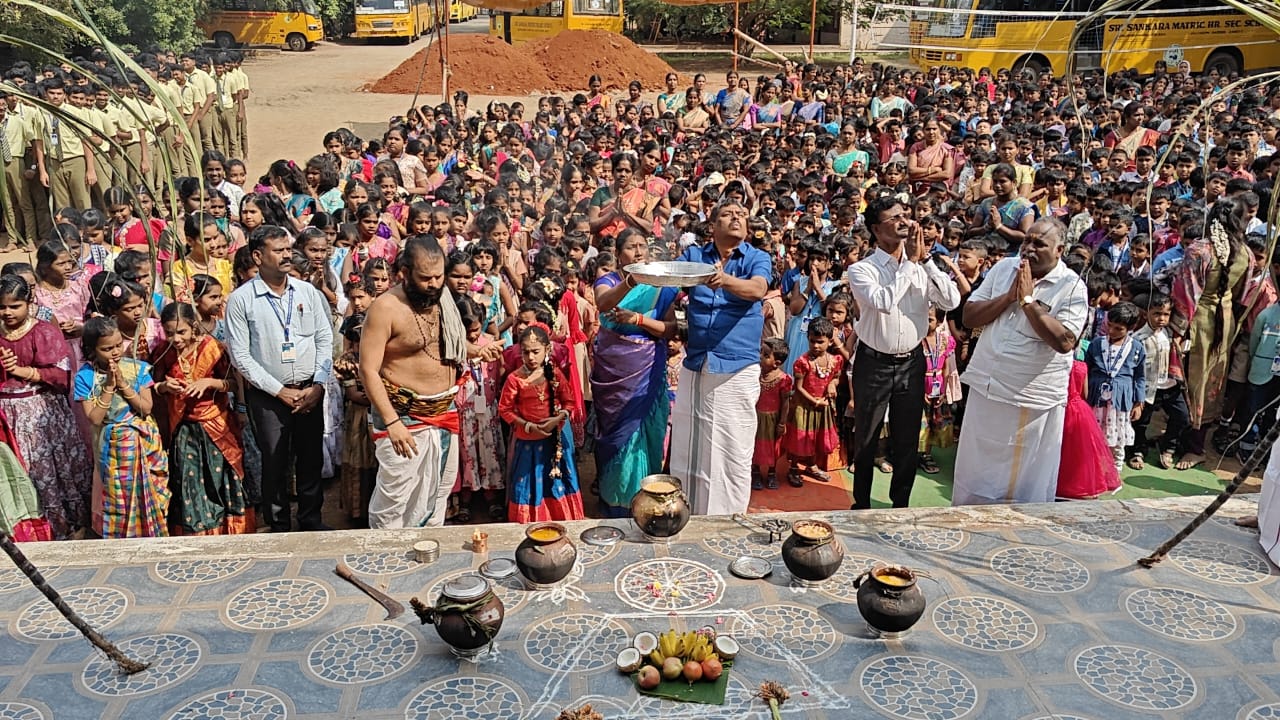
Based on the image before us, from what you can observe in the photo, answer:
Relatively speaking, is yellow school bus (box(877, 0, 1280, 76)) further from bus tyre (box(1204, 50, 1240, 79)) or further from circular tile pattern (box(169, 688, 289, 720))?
circular tile pattern (box(169, 688, 289, 720))

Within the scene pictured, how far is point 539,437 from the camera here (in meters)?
A: 4.70

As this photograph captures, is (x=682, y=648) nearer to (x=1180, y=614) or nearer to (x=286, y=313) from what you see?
(x=1180, y=614)

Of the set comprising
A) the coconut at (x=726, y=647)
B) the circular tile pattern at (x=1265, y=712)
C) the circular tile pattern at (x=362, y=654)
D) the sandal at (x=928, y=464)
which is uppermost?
the coconut at (x=726, y=647)

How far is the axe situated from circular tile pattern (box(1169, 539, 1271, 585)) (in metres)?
2.90

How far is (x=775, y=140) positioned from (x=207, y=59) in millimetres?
9390

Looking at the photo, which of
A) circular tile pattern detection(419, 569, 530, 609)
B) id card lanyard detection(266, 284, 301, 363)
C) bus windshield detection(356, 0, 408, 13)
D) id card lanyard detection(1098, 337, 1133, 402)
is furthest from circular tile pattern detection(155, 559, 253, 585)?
bus windshield detection(356, 0, 408, 13)

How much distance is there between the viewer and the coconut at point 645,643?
9.78 ft

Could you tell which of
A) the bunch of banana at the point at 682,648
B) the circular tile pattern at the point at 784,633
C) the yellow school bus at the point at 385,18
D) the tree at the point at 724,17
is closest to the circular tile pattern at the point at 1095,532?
the circular tile pattern at the point at 784,633

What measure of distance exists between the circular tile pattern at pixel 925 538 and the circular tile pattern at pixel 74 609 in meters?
2.81

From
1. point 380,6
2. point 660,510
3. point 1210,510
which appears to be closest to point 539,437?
point 660,510

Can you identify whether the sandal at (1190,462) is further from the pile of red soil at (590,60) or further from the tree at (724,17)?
the tree at (724,17)

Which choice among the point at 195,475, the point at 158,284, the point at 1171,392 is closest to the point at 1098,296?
the point at 1171,392

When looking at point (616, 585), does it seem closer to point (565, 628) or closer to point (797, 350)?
point (565, 628)

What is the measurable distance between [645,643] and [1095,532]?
2.05 meters
